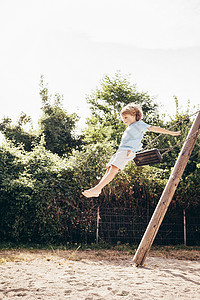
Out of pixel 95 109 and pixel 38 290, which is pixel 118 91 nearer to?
pixel 95 109

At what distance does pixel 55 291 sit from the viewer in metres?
4.08

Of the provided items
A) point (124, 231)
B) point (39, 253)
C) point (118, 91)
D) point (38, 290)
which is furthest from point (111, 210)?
point (118, 91)

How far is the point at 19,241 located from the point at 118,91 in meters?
13.7

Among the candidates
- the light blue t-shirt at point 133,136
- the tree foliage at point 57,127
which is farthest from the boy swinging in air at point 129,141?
the tree foliage at point 57,127

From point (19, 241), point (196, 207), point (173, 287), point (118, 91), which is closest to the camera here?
point (173, 287)

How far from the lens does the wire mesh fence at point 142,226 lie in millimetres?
8734

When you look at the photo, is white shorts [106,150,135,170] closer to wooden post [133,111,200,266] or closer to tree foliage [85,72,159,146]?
wooden post [133,111,200,266]

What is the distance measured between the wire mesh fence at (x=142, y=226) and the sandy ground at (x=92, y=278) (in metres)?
1.68

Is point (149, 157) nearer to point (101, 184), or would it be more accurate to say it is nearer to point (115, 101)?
point (101, 184)

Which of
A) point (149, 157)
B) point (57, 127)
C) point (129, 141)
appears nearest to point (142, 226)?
point (149, 157)

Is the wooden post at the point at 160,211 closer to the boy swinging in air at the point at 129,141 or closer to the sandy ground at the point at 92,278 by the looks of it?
the sandy ground at the point at 92,278

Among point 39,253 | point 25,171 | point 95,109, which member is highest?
point 95,109

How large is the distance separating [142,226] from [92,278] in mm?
4387

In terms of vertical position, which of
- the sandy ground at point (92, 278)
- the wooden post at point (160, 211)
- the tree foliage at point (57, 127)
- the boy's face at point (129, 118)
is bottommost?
the sandy ground at point (92, 278)
